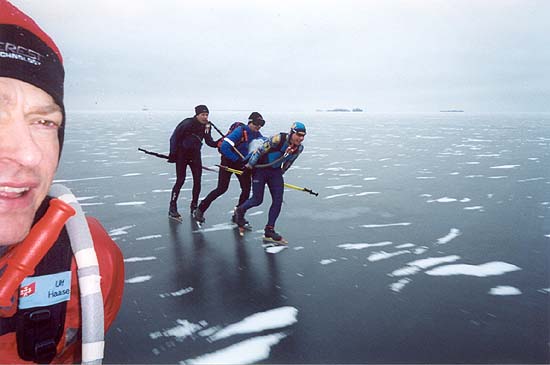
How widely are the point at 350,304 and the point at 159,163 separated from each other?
1153cm

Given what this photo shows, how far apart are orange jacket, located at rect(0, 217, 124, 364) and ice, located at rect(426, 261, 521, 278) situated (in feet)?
12.7

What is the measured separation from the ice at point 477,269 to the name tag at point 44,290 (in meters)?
4.09

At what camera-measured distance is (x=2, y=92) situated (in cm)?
112

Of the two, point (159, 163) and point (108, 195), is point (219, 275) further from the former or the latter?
point (159, 163)

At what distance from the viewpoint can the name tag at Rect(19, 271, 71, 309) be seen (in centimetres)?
120

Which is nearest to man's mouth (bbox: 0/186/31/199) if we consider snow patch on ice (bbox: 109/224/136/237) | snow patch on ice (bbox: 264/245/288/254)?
snow patch on ice (bbox: 264/245/288/254)

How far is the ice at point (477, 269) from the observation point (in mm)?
4363

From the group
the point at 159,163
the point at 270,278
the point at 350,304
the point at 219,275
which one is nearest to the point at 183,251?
the point at 219,275

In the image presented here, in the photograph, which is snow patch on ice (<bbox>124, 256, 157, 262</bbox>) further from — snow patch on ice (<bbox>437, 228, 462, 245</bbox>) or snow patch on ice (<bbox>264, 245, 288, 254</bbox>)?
snow patch on ice (<bbox>437, 228, 462, 245</bbox>)

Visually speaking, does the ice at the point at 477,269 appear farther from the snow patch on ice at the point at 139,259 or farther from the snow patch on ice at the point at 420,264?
the snow patch on ice at the point at 139,259

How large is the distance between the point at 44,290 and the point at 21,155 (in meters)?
0.45

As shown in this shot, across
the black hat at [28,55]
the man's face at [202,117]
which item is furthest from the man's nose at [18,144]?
the man's face at [202,117]

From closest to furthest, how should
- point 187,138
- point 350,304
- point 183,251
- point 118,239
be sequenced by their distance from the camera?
point 350,304
point 183,251
point 118,239
point 187,138

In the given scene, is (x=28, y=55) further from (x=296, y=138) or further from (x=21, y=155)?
(x=296, y=138)
